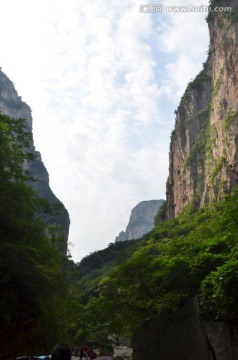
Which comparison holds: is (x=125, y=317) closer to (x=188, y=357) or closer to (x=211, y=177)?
(x=188, y=357)

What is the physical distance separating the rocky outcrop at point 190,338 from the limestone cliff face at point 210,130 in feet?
88.8

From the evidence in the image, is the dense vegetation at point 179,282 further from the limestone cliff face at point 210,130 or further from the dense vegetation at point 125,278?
the limestone cliff face at point 210,130

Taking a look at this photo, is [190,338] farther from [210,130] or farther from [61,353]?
[210,130]

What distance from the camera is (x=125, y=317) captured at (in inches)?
625

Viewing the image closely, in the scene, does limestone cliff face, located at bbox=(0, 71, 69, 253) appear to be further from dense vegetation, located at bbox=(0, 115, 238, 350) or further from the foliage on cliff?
dense vegetation, located at bbox=(0, 115, 238, 350)

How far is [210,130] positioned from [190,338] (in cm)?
4675

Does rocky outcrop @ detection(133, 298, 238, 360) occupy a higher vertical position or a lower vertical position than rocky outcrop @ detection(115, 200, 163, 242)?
lower

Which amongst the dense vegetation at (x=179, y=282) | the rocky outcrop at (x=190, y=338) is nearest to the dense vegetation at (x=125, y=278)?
the dense vegetation at (x=179, y=282)

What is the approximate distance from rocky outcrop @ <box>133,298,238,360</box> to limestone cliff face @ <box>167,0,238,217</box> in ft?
88.8

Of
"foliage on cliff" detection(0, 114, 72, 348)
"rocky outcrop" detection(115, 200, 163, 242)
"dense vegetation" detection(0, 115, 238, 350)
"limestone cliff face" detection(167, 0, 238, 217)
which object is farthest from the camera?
"rocky outcrop" detection(115, 200, 163, 242)

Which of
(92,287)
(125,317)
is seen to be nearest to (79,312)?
(92,287)

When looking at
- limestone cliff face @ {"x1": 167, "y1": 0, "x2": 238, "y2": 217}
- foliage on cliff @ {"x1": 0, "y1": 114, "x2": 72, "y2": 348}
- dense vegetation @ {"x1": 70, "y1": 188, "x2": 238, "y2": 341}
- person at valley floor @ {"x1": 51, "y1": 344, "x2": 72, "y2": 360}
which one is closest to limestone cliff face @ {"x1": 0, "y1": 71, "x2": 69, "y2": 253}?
limestone cliff face @ {"x1": 167, "y1": 0, "x2": 238, "y2": 217}

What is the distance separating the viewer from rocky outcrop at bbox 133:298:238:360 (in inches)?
365

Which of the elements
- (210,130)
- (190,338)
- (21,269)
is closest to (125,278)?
(21,269)
